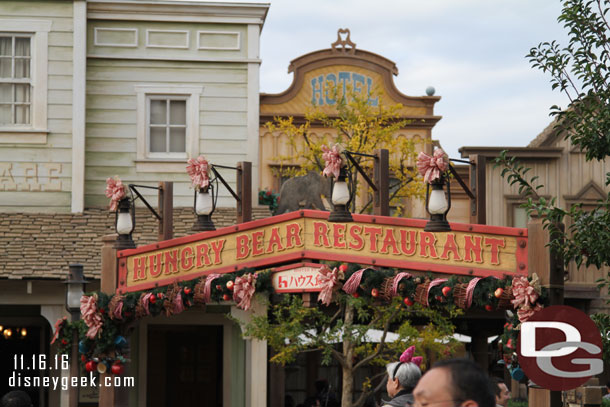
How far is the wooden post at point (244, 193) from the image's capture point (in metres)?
13.4

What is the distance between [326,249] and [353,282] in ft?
2.32

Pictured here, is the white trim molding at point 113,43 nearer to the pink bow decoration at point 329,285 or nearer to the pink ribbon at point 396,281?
the pink bow decoration at point 329,285

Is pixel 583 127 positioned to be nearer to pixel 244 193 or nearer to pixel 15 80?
Answer: pixel 244 193

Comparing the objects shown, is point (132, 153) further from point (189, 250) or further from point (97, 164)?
point (189, 250)

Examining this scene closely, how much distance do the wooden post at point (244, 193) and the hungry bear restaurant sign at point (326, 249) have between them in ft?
1.74

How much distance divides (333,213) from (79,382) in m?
6.44

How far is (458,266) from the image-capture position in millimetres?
10930

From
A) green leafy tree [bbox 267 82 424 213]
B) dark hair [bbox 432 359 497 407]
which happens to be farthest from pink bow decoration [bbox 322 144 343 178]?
dark hair [bbox 432 359 497 407]

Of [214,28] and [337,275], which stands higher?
[214,28]

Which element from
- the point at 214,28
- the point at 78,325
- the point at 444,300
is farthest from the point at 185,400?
the point at 444,300

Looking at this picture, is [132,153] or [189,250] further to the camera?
[132,153]

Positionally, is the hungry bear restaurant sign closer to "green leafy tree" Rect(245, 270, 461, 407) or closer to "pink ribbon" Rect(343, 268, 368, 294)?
"pink ribbon" Rect(343, 268, 368, 294)

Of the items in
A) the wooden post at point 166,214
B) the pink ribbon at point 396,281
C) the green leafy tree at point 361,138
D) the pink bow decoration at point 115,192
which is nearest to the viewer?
the pink ribbon at point 396,281

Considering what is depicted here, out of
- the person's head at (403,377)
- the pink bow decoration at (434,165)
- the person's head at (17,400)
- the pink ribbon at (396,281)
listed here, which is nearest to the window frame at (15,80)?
the pink ribbon at (396,281)
